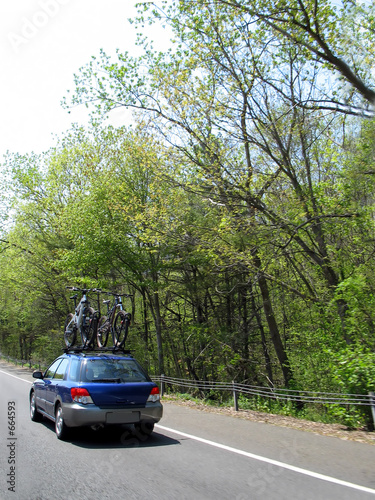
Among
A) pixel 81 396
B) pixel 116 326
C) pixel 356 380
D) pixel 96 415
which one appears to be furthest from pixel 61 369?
pixel 356 380

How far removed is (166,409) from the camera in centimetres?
1251

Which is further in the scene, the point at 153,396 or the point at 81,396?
the point at 153,396

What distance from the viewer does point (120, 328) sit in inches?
492

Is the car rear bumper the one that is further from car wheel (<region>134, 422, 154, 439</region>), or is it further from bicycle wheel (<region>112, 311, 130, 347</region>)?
bicycle wheel (<region>112, 311, 130, 347</region>)

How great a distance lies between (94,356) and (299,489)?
14.9 feet

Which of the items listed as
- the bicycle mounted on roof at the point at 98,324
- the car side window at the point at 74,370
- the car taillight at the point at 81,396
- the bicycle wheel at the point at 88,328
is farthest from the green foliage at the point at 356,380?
the bicycle wheel at the point at 88,328

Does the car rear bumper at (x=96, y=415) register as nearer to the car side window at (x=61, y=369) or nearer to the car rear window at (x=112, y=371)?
the car rear window at (x=112, y=371)

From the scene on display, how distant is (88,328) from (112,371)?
500cm

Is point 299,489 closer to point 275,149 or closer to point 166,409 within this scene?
point 166,409

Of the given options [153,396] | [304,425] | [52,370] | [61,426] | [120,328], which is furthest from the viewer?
[120,328]

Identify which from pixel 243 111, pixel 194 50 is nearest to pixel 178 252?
pixel 243 111

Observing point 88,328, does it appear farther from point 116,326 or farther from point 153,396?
point 153,396

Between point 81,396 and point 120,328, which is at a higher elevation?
point 120,328

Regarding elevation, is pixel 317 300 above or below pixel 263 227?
below
